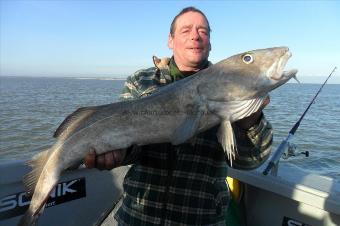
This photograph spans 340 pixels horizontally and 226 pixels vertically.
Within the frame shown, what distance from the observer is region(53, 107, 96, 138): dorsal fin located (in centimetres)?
309

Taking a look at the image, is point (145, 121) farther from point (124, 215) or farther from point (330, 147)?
point (330, 147)

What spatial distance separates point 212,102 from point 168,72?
736 mm

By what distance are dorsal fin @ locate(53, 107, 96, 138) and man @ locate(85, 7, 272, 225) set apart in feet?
1.08

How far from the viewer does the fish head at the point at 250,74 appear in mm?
→ 2736

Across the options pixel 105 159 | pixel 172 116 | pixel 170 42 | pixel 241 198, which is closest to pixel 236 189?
pixel 241 198

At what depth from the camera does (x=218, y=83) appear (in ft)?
9.75

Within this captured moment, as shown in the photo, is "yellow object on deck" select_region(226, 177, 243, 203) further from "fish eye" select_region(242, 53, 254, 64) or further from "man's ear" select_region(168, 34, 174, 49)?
"fish eye" select_region(242, 53, 254, 64)

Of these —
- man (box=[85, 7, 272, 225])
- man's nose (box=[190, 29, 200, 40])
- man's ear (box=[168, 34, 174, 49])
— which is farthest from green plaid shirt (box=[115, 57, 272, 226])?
man's ear (box=[168, 34, 174, 49])

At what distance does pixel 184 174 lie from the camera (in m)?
3.07

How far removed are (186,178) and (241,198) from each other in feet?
7.45

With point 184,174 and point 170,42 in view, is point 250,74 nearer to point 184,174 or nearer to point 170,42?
point 184,174

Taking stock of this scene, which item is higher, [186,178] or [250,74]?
[250,74]

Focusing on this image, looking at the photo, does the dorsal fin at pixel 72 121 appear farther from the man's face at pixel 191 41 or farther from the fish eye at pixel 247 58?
the fish eye at pixel 247 58

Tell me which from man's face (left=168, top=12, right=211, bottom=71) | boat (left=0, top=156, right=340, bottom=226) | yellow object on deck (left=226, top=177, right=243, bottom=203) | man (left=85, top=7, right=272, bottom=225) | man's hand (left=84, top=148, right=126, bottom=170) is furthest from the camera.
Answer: yellow object on deck (left=226, top=177, right=243, bottom=203)
